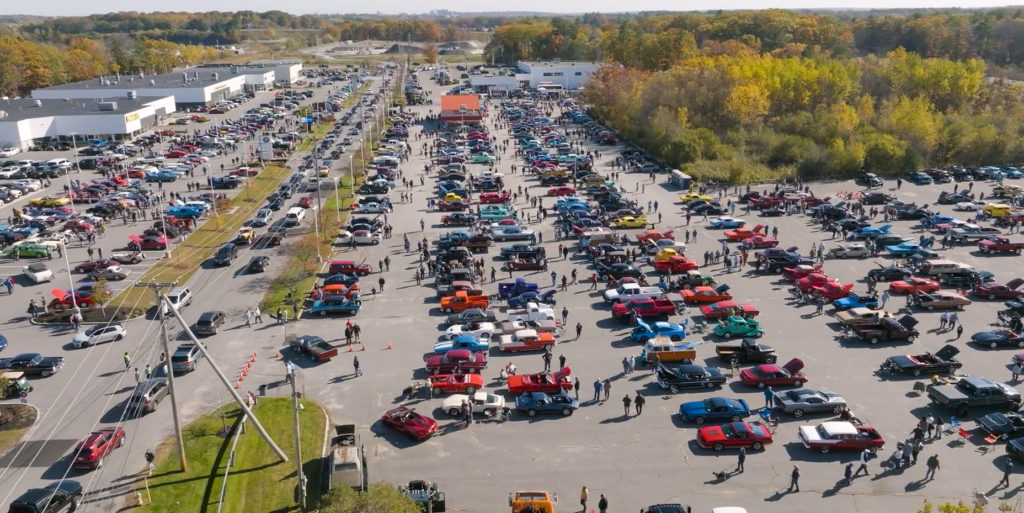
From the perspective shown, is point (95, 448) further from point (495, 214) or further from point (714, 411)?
point (495, 214)

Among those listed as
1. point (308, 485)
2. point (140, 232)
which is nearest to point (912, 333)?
point (308, 485)

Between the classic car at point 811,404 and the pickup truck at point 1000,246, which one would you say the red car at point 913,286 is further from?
the classic car at point 811,404

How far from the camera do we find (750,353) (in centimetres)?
2922

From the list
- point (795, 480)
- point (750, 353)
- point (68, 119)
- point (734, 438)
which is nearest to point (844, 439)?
point (795, 480)

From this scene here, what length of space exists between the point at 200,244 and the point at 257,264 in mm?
7863

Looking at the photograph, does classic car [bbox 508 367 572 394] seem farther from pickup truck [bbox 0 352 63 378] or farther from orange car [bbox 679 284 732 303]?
pickup truck [bbox 0 352 63 378]

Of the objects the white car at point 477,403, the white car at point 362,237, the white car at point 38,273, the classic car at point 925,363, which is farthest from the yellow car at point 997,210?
the white car at point 38,273

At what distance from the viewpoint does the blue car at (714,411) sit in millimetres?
24906

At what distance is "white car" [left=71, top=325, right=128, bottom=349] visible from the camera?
31266 millimetres

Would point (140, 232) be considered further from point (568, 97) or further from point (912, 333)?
point (568, 97)

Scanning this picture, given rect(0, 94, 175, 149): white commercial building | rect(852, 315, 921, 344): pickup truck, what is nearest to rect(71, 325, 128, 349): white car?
rect(852, 315, 921, 344): pickup truck

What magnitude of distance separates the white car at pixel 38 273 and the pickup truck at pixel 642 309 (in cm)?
3057

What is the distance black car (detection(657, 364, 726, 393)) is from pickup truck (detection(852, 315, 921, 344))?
327 inches

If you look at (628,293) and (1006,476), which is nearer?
(1006,476)
